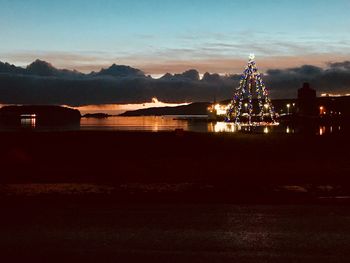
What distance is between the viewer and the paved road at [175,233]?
315 inches

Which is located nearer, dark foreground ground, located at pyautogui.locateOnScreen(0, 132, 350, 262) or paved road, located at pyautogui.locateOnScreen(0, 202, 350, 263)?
paved road, located at pyautogui.locateOnScreen(0, 202, 350, 263)

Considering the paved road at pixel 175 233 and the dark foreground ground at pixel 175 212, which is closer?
the paved road at pixel 175 233

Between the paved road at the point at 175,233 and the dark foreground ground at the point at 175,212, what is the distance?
2 cm

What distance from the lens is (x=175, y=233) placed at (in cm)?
945

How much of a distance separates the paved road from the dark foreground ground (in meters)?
0.02

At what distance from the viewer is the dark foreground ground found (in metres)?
8.23

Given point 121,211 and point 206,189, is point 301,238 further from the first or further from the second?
Answer: point 206,189

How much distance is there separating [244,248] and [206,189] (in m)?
6.81

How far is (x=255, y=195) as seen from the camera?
13812 millimetres

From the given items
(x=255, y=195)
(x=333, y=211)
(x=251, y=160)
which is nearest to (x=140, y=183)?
(x=255, y=195)

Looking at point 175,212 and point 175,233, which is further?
point 175,212

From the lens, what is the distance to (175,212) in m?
11.6

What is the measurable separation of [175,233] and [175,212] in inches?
83.7

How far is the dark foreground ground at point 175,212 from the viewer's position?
8.23 m
